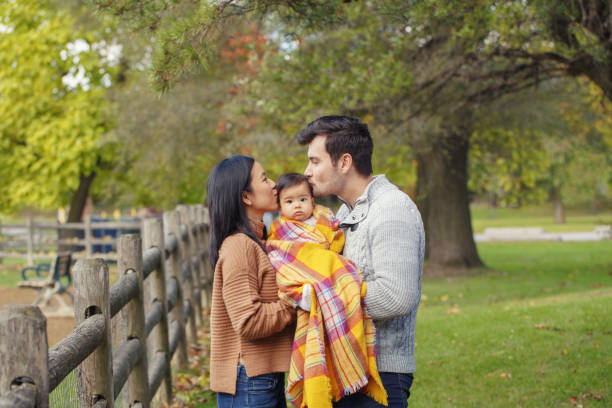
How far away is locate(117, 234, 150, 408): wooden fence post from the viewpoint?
476 cm

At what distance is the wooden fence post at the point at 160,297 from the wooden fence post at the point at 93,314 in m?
2.60

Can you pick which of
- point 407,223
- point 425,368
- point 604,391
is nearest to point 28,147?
point 425,368

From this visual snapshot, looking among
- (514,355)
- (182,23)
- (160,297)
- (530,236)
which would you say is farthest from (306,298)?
(530,236)

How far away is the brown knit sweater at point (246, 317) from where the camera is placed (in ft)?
8.85

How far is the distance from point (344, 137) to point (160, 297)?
3965mm

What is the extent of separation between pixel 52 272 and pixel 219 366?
1013 cm

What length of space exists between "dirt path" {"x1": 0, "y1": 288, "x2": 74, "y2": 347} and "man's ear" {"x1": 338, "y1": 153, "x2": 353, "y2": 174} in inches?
300

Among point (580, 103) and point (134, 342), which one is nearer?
point (134, 342)

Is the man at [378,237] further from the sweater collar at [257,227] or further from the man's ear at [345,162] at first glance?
the sweater collar at [257,227]

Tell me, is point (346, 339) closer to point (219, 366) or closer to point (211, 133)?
point (219, 366)

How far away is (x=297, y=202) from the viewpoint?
3023mm

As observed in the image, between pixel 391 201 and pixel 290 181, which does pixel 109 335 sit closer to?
pixel 290 181

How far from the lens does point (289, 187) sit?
10.0ft

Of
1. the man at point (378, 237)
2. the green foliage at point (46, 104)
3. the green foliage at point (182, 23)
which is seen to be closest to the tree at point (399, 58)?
the green foliage at point (182, 23)
